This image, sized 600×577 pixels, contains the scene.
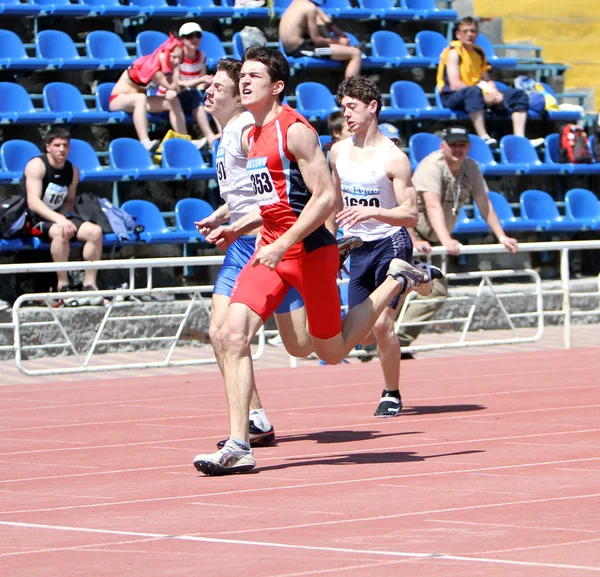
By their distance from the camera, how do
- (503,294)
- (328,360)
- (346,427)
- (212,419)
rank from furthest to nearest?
(503,294) < (212,419) < (346,427) < (328,360)

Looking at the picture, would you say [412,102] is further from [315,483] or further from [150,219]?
[315,483]

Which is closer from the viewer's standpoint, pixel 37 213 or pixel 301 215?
pixel 301 215

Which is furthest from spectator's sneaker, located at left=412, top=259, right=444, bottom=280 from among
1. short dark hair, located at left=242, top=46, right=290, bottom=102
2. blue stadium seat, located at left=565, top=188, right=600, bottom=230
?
blue stadium seat, located at left=565, top=188, right=600, bottom=230

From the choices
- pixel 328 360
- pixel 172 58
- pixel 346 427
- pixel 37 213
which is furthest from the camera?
pixel 172 58

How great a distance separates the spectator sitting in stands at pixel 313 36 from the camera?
55.2ft

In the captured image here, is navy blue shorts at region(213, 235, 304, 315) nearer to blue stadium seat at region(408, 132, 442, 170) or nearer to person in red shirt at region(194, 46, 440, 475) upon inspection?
person in red shirt at region(194, 46, 440, 475)

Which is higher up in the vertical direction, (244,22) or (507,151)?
(244,22)

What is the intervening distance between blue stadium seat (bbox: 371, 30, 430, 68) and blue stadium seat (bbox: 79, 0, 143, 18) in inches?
130

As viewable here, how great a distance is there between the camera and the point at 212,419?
8.81m

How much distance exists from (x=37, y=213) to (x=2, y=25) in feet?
13.6

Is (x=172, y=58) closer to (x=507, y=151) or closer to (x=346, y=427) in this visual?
(x=507, y=151)

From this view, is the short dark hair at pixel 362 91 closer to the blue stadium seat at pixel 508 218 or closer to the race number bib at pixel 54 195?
the race number bib at pixel 54 195

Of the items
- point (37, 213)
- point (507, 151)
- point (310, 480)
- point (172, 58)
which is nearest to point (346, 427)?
point (310, 480)

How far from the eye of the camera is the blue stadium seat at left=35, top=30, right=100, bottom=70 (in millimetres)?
15763
